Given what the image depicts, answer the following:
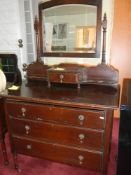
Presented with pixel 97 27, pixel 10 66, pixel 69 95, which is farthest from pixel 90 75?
pixel 10 66

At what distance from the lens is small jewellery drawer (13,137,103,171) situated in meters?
1.38

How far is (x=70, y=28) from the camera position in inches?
67.9

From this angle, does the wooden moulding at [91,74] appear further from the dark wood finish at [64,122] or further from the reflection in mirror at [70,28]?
the reflection in mirror at [70,28]

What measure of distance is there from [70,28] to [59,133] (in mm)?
1009

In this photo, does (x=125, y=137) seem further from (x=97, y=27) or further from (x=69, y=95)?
(x=97, y=27)

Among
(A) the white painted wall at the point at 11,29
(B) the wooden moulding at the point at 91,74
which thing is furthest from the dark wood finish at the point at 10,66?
(B) the wooden moulding at the point at 91,74

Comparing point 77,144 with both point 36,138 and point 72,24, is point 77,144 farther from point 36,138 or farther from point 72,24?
point 72,24

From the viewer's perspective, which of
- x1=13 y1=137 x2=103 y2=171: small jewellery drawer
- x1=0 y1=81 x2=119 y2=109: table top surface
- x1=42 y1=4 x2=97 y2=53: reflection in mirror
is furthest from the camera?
x1=42 y1=4 x2=97 y2=53: reflection in mirror

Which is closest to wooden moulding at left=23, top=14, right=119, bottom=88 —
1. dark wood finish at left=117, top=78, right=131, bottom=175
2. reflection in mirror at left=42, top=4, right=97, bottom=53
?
reflection in mirror at left=42, top=4, right=97, bottom=53

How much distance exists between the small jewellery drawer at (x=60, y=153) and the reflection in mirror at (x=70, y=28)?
3.05 ft

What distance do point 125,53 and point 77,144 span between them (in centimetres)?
143

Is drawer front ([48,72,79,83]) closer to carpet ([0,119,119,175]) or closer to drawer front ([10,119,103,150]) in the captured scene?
drawer front ([10,119,103,150])

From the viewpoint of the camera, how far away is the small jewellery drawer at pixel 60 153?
1.38m

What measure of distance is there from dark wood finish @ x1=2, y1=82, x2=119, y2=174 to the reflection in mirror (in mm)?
450
